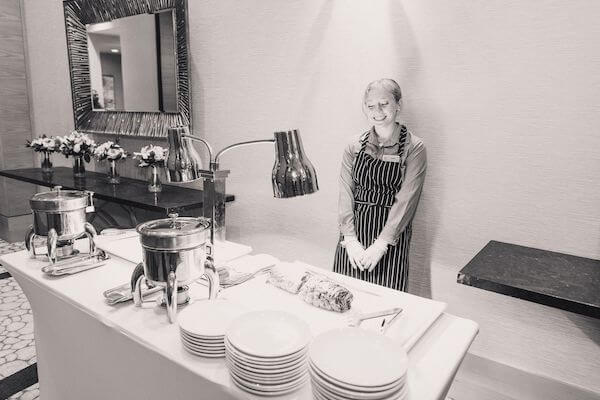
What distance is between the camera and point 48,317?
173 cm

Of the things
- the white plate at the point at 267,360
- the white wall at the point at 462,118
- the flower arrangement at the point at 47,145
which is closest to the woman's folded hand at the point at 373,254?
the white wall at the point at 462,118

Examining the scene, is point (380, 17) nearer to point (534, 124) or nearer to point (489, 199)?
point (534, 124)

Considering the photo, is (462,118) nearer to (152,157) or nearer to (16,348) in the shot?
(152,157)

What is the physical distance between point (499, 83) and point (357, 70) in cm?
86

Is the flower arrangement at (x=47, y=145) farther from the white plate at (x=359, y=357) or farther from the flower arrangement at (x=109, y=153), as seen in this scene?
the white plate at (x=359, y=357)

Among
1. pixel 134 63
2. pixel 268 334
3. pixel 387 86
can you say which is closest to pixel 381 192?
pixel 387 86

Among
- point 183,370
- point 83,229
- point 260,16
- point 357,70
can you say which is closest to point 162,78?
point 260,16

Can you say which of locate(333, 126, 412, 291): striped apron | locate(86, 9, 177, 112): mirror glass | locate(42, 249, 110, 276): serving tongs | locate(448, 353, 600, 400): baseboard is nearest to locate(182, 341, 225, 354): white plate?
locate(42, 249, 110, 276): serving tongs

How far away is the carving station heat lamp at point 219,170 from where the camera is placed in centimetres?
130

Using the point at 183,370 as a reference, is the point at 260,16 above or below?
above

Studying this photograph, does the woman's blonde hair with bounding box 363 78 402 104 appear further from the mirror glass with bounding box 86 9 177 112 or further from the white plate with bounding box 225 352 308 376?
the mirror glass with bounding box 86 9 177 112

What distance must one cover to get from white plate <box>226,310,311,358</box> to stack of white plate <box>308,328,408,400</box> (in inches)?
2.5

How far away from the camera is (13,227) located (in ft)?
16.9

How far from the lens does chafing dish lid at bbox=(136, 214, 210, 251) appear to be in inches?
50.5
